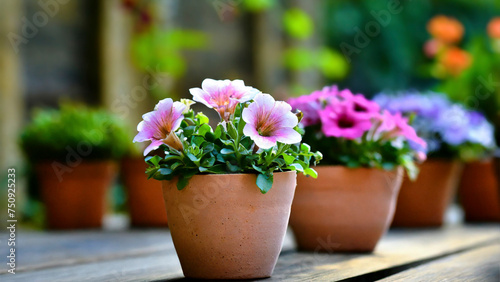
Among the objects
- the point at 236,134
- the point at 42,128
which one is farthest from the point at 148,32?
the point at 236,134

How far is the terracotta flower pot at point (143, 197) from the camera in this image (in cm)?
240

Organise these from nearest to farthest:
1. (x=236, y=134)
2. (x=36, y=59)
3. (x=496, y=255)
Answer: (x=236, y=134) < (x=496, y=255) < (x=36, y=59)

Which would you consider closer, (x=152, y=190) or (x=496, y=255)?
(x=496, y=255)

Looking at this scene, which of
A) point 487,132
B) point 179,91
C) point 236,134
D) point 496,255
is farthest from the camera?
point 179,91

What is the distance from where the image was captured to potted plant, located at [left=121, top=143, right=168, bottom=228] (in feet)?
7.87

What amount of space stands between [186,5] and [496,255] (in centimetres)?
285

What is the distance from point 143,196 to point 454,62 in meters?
1.92

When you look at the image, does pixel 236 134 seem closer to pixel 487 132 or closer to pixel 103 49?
pixel 487 132

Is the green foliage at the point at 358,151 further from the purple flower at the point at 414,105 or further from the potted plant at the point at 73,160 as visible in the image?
the potted plant at the point at 73,160

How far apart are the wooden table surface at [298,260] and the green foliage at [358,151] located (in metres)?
0.22

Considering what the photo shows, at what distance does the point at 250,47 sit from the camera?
432cm

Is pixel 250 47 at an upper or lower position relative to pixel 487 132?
upper

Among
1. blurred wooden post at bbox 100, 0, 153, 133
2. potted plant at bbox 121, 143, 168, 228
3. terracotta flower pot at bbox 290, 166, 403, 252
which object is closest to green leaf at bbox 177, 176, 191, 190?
terracotta flower pot at bbox 290, 166, 403, 252

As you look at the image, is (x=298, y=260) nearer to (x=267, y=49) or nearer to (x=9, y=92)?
(x=9, y=92)
